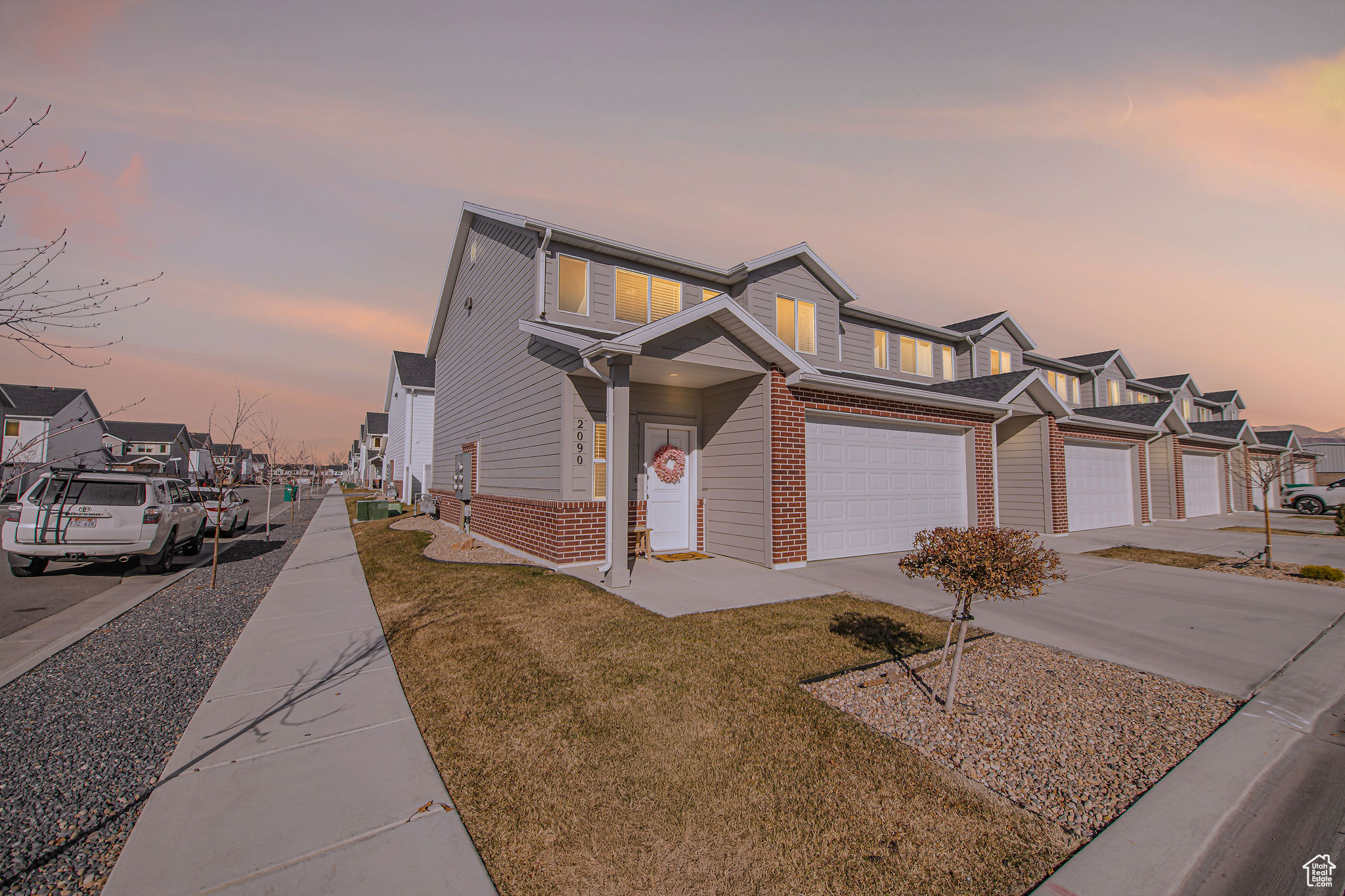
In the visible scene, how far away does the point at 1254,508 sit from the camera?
2425 centimetres

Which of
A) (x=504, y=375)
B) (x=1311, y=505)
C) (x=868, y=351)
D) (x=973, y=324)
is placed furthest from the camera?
(x=1311, y=505)

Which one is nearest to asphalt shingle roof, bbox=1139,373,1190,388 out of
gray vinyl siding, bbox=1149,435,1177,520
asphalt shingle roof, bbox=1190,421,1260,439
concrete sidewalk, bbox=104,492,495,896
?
asphalt shingle roof, bbox=1190,421,1260,439

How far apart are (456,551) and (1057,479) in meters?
15.6

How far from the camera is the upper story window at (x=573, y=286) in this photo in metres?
10.2

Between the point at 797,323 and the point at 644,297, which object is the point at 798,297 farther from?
the point at 644,297

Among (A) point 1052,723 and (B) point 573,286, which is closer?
(A) point 1052,723

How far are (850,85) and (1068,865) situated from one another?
471 inches

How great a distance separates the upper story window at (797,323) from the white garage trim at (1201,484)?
1598 centimetres

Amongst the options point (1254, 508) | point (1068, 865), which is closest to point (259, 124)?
point (1068, 865)

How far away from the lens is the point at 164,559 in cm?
980

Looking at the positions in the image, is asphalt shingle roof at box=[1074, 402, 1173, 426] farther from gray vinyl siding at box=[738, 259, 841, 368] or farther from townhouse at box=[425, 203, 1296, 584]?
gray vinyl siding at box=[738, 259, 841, 368]

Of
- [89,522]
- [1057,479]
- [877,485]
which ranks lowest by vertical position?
[89,522]

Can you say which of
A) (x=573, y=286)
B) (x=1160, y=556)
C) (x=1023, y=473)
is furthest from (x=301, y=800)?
(x=1023, y=473)

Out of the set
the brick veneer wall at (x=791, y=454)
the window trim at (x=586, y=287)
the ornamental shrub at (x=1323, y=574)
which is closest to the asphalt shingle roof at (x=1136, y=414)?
the ornamental shrub at (x=1323, y=574)
